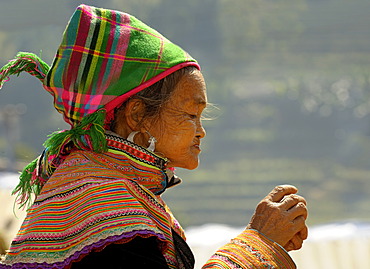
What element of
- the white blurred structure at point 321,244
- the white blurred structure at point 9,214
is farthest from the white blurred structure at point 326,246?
the white blurred structure at point 9,214

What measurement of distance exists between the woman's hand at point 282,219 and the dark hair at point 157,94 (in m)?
0.32

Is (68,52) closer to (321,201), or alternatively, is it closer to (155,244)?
(155,244)

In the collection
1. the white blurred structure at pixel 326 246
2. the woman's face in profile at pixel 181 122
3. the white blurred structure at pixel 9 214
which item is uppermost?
the woman's face in profile at pixel 181 122

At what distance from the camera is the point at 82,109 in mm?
1392

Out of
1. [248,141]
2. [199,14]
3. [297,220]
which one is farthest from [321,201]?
[297,220]

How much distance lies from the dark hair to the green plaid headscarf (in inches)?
0.9

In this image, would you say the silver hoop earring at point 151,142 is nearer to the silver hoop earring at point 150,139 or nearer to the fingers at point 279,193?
the silver hoop earring at point 150,139

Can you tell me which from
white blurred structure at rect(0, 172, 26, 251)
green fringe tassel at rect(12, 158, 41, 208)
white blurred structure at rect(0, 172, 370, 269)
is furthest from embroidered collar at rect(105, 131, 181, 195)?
white blurred structure at rect(0, 172, 370, 269)

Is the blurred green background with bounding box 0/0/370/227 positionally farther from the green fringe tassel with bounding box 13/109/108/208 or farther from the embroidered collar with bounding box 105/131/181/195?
the embroidered collar with bounding box 105/131/181/195

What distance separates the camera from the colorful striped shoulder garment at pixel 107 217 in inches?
49.8

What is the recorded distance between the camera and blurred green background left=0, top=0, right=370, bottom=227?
898cm

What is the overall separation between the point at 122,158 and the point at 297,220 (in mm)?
417

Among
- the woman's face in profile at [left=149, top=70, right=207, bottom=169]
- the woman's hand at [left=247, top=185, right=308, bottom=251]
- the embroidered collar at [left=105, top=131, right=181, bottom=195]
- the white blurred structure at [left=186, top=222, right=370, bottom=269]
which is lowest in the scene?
the white blurred structure at [left=186, top=222, right=370, bottom=269]

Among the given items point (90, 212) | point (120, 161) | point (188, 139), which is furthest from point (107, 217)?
point (188, 139)
